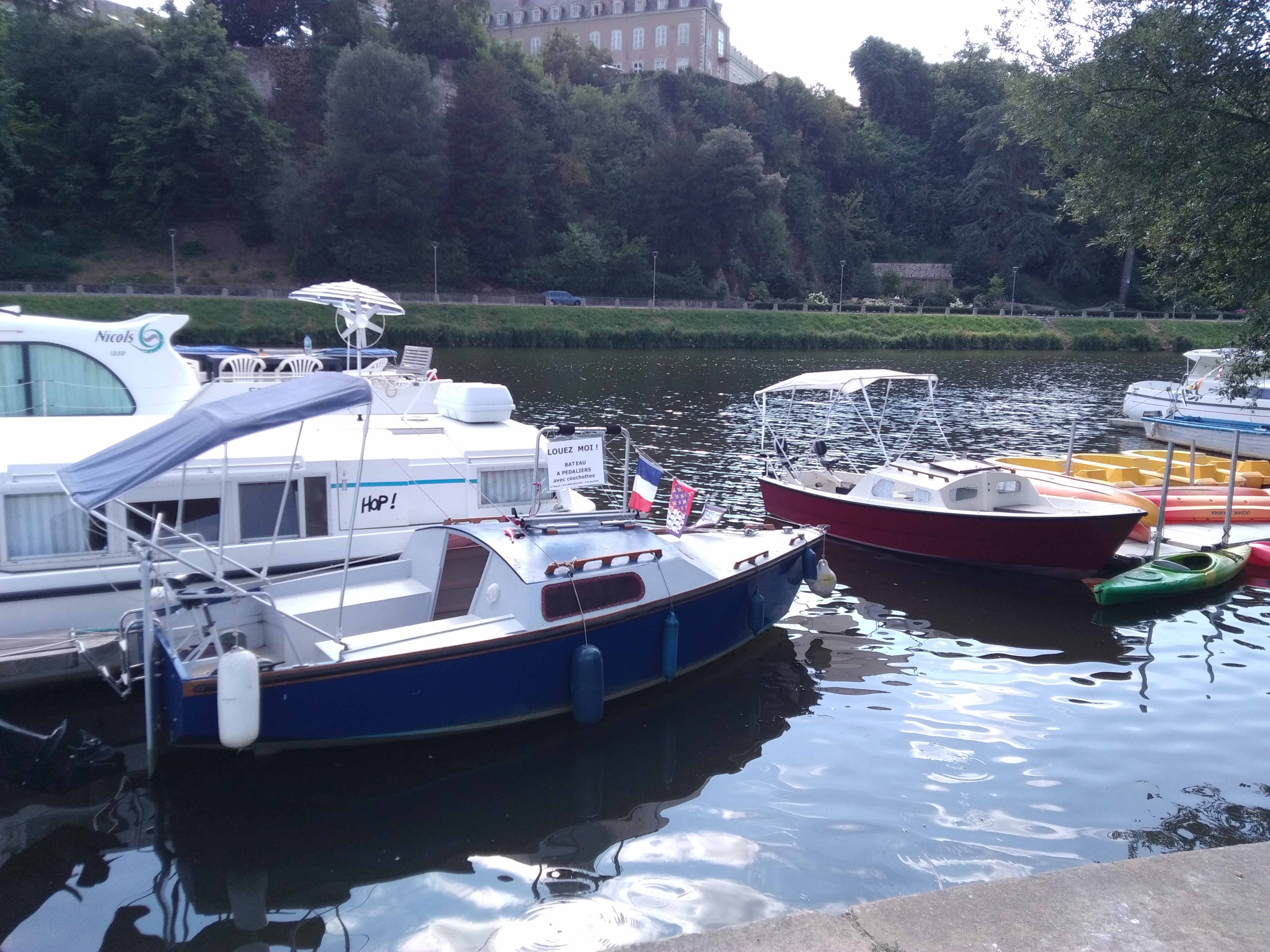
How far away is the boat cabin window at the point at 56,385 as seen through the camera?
15.2 meters

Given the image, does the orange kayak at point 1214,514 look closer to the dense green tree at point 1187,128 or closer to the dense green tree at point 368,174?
the dense green tree at point 1187,128

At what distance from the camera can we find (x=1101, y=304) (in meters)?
108

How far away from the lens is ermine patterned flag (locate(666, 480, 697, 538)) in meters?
12.1

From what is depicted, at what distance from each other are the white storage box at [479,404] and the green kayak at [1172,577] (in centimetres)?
1020

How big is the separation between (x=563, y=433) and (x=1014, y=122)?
9.21 metres

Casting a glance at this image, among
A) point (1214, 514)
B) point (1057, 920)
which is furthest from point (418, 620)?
point (1214, 514)

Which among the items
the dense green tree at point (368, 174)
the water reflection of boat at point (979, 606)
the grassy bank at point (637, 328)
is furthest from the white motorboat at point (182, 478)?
the dense green tree at point (368, 174)

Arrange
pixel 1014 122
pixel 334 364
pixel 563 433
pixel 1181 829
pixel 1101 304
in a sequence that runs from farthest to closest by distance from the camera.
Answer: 1. pixel 1101 304
2. pixel 334 364
3. pixel 1014 122
4. pixel 563 433
5. pixel 1181 829

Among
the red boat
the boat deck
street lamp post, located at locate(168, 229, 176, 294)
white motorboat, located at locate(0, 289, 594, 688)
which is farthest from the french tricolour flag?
street lamp post, located at locate(168, 229, 176, 294)

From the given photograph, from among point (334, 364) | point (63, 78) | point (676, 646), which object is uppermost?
point (63, 78)

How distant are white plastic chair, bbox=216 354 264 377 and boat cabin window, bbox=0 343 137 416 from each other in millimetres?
5382

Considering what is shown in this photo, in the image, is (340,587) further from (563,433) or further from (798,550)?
(798,550)

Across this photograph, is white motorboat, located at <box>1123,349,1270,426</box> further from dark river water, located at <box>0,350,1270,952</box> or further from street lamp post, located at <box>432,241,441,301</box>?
street lamp post, located at <box>432,241,441,301</box>

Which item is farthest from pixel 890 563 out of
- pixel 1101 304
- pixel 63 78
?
pixel 1101 304
